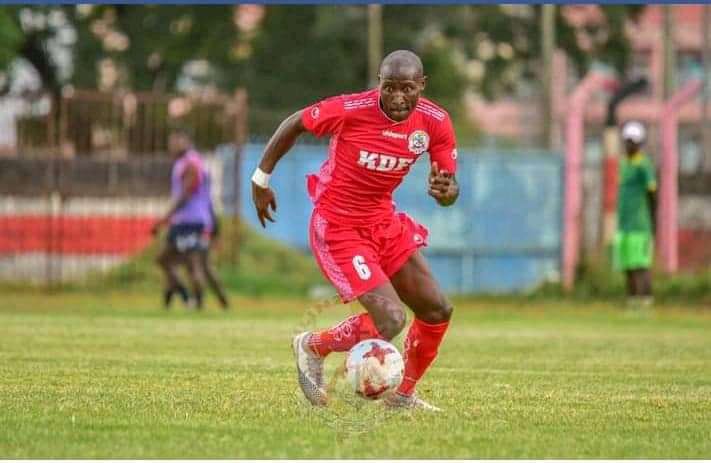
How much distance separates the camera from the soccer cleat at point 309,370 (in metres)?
10.3

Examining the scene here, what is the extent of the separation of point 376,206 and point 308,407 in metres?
1.19

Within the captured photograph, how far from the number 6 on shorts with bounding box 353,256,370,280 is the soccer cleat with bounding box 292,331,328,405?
0.70 m

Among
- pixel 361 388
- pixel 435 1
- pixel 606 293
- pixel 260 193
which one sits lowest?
pixel 606 293

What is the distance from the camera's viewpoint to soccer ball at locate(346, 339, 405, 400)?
938 cm

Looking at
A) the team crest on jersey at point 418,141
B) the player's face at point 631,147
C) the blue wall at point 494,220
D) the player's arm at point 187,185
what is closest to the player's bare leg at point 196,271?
the player's arm at point 187,185

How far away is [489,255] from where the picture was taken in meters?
31.8

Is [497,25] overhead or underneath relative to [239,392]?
overhead

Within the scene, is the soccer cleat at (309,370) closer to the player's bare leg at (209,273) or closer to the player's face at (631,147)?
the player's bare leg at (209,273)

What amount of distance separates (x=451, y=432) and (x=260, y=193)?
6.47 ft

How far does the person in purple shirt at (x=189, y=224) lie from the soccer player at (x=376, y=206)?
11.6 metres

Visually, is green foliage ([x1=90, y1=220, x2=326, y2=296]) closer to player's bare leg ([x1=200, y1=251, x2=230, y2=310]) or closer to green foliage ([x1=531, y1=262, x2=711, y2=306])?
green foliage ([x1=531, y1=262, x2=711, y2=306])

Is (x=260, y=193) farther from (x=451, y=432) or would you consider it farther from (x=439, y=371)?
(x=439, y=371)

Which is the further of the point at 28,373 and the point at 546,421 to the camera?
the point at 28,373

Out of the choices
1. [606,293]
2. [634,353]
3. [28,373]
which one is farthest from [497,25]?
[28,373]
